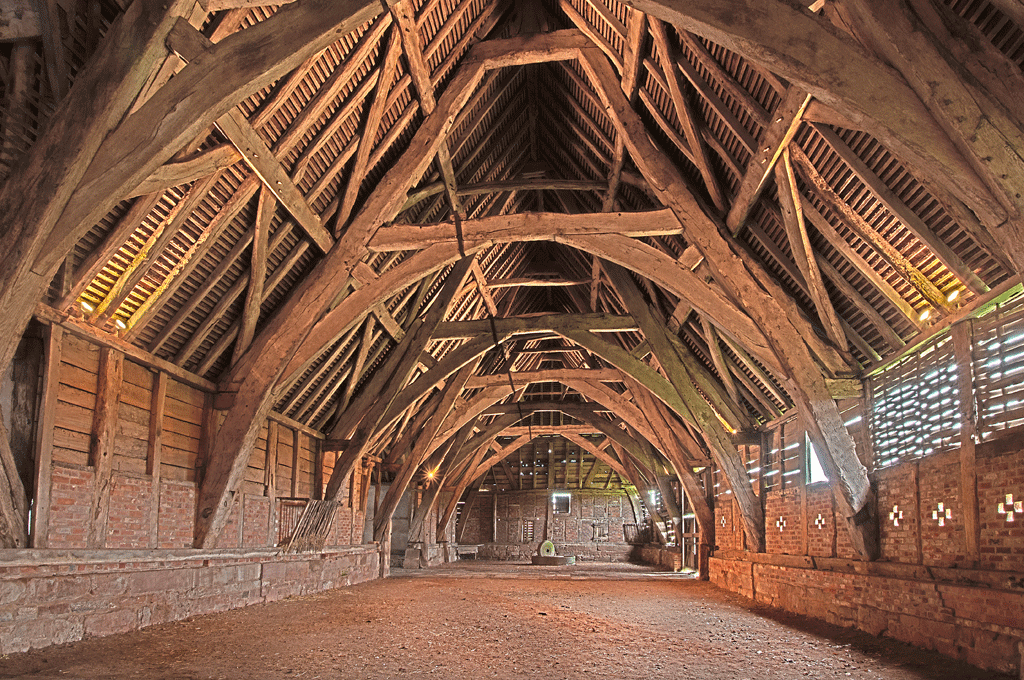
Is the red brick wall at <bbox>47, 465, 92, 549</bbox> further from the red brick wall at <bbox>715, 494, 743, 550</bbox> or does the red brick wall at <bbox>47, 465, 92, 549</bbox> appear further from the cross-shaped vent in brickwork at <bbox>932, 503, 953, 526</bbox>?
the red brick wall at <bbox>715, 494, 743, 550</bbox>

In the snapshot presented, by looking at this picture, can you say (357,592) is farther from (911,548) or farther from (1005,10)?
(1005,10)

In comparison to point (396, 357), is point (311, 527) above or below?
below

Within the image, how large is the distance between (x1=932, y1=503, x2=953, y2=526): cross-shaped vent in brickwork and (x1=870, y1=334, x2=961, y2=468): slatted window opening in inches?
16.9

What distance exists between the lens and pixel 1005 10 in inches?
133

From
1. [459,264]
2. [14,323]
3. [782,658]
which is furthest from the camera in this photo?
[459,264]

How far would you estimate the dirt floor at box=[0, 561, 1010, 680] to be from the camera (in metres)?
4.59

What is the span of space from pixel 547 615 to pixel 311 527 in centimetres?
414

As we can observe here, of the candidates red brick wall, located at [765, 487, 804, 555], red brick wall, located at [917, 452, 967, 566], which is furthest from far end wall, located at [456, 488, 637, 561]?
red brick wall, located at [917, 452, 967, 566]

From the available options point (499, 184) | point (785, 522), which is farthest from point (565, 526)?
point (499, 184)

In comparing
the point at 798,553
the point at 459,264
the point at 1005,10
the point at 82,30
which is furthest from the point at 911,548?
the point at 82,30

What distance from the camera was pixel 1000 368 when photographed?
4.78 m

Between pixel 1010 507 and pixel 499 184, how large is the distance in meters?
6.12

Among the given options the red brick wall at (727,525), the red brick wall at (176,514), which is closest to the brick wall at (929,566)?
the red brick wall at (727,525)

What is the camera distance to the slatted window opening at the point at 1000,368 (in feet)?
15.1
